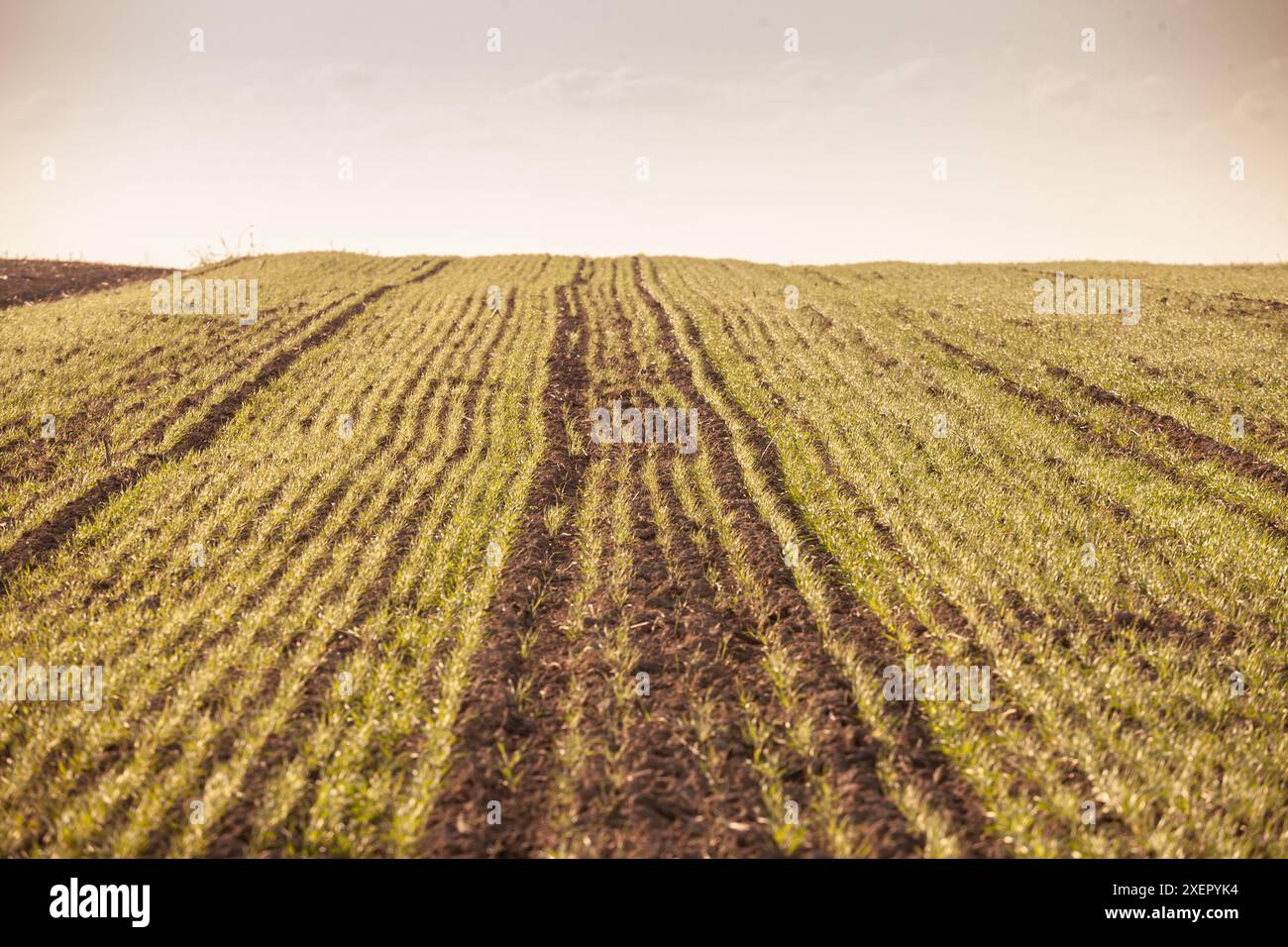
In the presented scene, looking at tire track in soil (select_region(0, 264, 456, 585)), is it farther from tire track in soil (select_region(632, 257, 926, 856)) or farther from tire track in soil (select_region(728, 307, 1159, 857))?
tire track in soil (select_region(728, 307, 1159, 857))

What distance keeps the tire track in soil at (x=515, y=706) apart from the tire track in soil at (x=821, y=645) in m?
2.47

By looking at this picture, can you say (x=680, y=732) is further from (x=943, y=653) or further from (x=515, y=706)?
(x=943, y=653)

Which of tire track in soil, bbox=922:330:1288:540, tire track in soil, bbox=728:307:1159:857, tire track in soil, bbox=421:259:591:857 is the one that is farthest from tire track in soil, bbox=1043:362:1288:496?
tire track in soil, bbox=421:259:591:857

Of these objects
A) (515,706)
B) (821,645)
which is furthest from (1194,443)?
(515,706)

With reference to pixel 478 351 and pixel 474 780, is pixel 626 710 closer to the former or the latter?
pixel 474 780

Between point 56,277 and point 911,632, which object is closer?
point 911,632

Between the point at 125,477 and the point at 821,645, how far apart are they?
12837 mm

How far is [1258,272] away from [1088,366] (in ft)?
84.3

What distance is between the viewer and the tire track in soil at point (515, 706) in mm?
5590

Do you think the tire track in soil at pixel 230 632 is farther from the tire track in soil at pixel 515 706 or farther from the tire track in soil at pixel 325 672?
the tire track in soil at pixel 515 706

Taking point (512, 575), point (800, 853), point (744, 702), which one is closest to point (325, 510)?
point (512, 575)

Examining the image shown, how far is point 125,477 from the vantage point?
12875 millimetres

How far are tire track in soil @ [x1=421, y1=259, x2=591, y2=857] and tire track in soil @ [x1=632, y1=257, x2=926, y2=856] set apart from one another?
2.47m

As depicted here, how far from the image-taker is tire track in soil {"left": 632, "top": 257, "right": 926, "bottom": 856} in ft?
18.8
